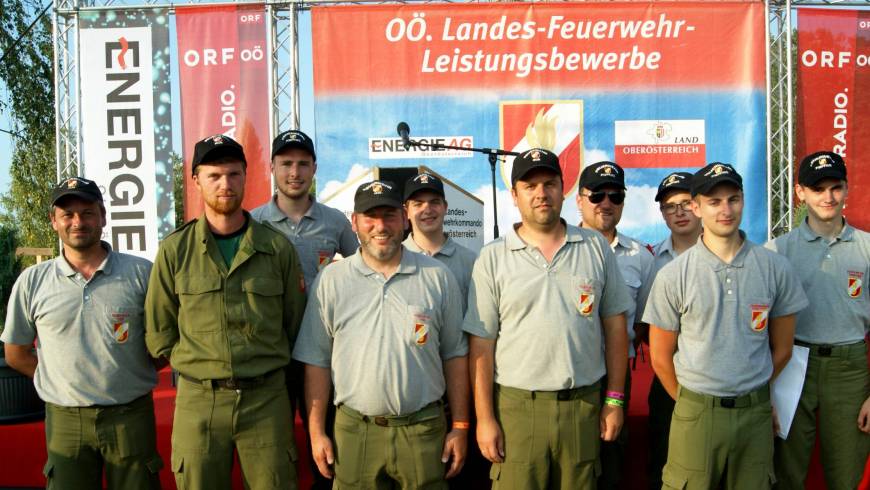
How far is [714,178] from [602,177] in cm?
86

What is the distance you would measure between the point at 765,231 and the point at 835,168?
4.70 meters

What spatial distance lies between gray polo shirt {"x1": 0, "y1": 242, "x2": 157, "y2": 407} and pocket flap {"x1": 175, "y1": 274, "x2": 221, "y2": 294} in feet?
1.45

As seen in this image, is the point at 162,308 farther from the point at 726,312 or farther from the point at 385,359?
the point at 726,312

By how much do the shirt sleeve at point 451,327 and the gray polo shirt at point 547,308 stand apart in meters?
0.04

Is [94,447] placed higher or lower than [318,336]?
lower

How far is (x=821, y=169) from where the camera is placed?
9.68ft

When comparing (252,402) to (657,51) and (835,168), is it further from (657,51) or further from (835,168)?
(657,51)

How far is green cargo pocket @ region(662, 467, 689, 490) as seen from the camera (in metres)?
2.59

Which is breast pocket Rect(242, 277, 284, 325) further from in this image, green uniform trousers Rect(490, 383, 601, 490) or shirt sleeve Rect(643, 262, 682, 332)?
shirt sleeve Rect(643, 262, 682, 332)

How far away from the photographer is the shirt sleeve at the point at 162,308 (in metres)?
2.62

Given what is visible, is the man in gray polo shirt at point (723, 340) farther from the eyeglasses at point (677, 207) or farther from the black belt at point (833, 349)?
the eyeglasses at point (677, 207)

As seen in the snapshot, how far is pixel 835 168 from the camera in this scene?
2.95 meters

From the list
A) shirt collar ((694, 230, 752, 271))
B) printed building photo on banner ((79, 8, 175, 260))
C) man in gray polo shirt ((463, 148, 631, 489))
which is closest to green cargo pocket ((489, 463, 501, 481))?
man in gray polo shirt ((463, 148, 631, 489))

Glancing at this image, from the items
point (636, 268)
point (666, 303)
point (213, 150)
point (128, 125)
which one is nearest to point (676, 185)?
point (636, 268)
